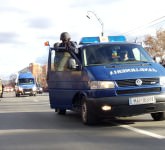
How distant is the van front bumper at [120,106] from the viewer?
34.7 feet

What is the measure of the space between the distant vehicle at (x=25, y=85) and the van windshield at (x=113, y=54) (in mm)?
35187

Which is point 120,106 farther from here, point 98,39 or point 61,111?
point 61,111

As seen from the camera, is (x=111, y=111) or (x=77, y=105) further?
(x=77, y=105)

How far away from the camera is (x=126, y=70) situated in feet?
35.8

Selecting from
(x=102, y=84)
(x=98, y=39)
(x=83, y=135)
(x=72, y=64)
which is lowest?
(x=83, y=135)

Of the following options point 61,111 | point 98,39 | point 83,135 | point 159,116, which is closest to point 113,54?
point 98,39

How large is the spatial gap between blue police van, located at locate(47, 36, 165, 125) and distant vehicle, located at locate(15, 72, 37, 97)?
3428cm

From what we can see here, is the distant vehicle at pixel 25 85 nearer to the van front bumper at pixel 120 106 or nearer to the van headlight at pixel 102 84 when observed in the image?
the van headlight at pixel 102 84

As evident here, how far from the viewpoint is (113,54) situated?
1191 centimetres

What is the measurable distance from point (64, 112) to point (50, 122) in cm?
274

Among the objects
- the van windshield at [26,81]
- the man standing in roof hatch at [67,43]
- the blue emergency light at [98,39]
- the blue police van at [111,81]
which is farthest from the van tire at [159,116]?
the van windshield at [26,81]

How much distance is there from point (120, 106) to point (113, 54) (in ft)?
5.85

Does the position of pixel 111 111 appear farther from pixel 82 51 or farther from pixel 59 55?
pixel 59 55

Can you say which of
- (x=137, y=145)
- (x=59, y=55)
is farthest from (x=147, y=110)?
(x=59, y=55)
